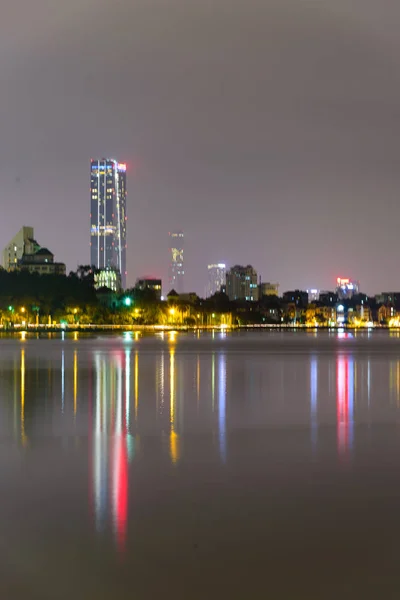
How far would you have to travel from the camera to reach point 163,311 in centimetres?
18900

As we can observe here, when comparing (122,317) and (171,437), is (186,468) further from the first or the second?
(122,317)

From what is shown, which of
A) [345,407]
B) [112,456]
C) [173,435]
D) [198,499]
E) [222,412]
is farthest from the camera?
[345,407]

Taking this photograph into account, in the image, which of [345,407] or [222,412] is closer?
[222,412]

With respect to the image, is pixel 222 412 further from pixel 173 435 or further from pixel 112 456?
pixel 112 456

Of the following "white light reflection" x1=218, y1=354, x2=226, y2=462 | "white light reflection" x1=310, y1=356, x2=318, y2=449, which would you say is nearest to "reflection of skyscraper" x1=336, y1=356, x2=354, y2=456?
"white light reflection" x1=310, y1=356, x2=318, y2=449

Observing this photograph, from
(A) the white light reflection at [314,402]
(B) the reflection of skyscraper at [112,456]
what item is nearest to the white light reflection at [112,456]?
(B) the reflection of skyscraper at [112,456]

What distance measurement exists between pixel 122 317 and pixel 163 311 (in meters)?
22.3

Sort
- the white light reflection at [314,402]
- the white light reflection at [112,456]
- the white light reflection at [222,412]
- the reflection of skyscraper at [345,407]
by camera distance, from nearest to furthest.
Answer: the white light reflection at [112,456] → the white light reflection at [222,412] → the reflection of skyscraper at [345,407] → the white light reflection at [314,402]

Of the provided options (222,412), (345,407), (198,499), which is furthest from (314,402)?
(198,499)

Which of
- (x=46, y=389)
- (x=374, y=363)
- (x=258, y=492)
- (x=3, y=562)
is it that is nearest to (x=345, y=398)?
(x=46, y=389)

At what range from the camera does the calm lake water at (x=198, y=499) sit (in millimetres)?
7438

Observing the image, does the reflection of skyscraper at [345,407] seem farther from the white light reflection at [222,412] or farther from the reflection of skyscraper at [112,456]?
the reflection of skyscraper at [112,456]

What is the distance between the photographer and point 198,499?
34.3 ft

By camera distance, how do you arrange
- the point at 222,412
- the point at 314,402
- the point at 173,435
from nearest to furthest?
the point at 173,435, the point at 222,412, the point at 314,402
